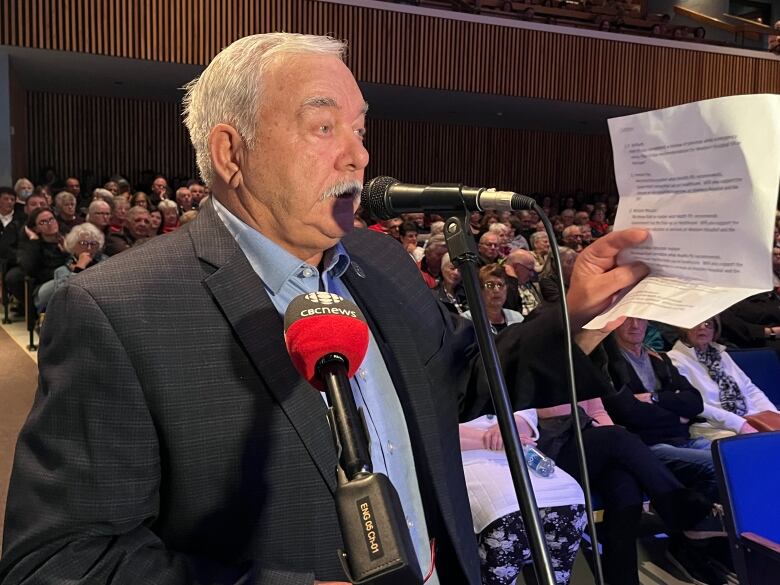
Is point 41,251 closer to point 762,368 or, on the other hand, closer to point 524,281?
point 524,281

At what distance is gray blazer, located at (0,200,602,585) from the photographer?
36.5 inches

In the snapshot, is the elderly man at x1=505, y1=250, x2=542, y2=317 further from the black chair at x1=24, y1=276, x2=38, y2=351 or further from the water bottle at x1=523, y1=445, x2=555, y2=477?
the black chair at x1=24, y1=276, x2=38, y2=351

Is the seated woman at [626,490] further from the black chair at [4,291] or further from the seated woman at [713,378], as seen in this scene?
the black chair at [4,291]

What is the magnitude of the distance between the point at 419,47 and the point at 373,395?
928 cm

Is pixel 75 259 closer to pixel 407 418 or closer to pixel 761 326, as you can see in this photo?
pixel 407 418

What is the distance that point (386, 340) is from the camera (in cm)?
127

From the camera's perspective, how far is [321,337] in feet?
2.44

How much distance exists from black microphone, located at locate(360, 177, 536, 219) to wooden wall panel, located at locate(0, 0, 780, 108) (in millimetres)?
6609

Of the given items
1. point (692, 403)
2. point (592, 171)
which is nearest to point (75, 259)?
point (692, 403)

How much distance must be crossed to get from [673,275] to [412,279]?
0.50 metres

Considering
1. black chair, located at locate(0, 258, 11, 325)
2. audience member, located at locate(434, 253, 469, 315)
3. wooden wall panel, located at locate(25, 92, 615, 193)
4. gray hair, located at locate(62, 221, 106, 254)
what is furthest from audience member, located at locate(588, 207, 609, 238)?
black chair, located at locate(0, 258, 11, 325)

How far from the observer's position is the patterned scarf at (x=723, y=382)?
3.86 metres

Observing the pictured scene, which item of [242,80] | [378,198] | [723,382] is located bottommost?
[723,382]

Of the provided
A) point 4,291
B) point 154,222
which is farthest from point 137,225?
point 4,291
